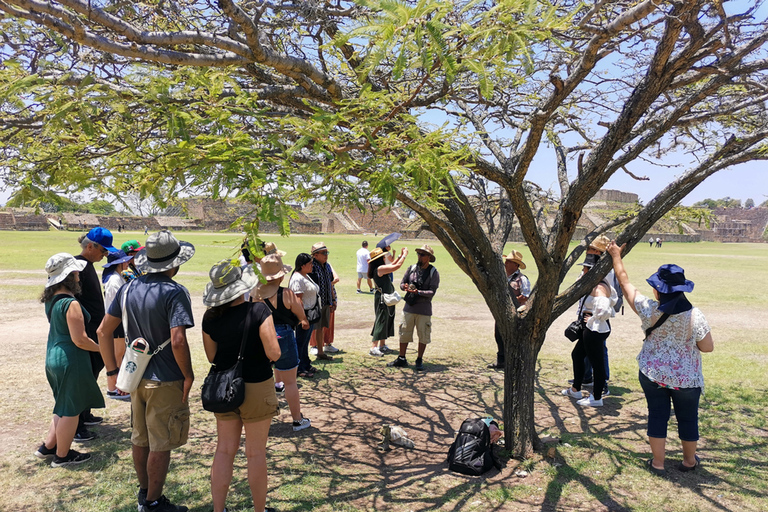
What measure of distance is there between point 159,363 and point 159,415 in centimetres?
35

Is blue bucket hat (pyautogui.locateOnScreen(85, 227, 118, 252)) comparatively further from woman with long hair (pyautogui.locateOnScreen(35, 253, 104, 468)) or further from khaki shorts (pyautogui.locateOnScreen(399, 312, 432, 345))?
khaki shorts (pyautogui.locateOnScreen(399, 312, 432, 345))

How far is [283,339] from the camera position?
5086mm

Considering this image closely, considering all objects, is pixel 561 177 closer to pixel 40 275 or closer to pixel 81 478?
pixel 81 478

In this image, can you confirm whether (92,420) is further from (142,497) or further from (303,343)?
(303,343)

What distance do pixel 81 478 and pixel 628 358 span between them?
776cm

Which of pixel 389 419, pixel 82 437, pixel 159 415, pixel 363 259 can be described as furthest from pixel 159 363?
pixel 363 259

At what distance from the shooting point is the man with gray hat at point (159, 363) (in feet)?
11.0

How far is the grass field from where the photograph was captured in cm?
374

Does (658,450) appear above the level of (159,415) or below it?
below

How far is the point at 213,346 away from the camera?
3.32m

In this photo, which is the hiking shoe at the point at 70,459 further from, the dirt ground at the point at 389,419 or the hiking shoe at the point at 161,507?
the hiking shoe at the point at 161,507

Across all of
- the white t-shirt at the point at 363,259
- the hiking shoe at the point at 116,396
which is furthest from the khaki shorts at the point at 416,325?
the white t-shirt at the point at 363,259

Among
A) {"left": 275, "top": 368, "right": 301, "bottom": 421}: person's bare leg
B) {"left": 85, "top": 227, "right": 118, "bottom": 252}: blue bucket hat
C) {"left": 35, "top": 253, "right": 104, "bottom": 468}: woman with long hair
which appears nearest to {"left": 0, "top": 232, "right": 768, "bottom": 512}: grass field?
{"left": 275, "top": 368, "right": 301, "bottom": 421}: person's bare leg

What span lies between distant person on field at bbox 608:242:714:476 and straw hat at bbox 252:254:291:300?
2.93 metres
